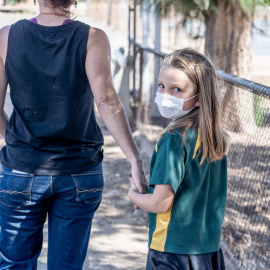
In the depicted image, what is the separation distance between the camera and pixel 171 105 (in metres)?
2.18

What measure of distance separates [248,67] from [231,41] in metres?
0.41

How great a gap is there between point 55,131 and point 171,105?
1.61ft

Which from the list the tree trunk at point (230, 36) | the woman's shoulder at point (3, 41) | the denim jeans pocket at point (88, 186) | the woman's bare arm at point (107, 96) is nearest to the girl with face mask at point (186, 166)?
the woman's bare arm at point (107, 96)

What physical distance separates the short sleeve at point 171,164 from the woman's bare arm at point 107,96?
0.67 ft

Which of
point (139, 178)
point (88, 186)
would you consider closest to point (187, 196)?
point (139, 178)

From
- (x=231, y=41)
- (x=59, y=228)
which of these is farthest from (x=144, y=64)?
(x=59, y=228)

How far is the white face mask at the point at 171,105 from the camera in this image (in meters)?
2.18

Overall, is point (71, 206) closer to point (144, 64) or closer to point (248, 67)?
point (248, 67)

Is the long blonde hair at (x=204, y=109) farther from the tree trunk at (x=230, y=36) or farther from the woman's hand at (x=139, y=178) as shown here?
the tree trunk at (x=230, y=36)

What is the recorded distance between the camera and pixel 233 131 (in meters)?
4.45

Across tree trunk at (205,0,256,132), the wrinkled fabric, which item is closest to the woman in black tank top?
the wrinkled fabric

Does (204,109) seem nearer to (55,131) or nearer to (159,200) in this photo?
(159,200)

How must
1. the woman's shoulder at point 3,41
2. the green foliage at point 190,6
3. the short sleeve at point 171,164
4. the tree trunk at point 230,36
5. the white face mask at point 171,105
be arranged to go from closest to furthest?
the short sleeve at point 171,164 < the white face mask at point 171,105 < the woman's shoulder at point 3,41 < the green foliage at point 190,6 < the tree trunk at point 230,36

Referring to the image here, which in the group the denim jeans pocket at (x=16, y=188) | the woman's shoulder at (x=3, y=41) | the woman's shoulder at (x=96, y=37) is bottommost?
the denim jeans pocket at (x=16, y=188)
